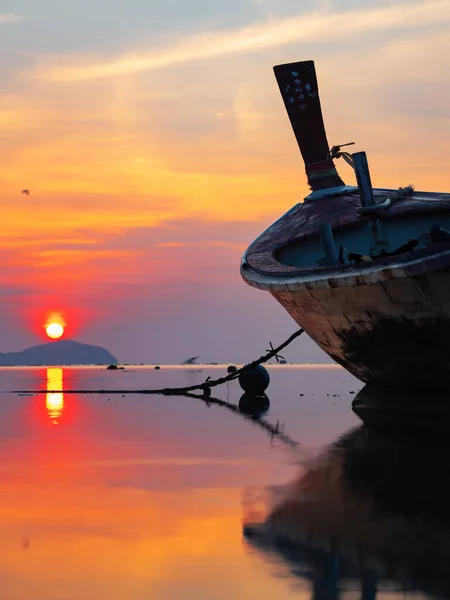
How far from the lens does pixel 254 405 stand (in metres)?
31.1

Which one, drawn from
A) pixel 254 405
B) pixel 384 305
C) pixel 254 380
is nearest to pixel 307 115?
pixel 254 405

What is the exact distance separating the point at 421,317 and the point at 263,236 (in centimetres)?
1041

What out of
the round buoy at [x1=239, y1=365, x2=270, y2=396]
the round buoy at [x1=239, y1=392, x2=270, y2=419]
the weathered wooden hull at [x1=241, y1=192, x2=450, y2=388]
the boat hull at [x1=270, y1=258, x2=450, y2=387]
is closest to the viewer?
the weathered wooden hull at [x1=241, y1=192, x2=450, y2=388]

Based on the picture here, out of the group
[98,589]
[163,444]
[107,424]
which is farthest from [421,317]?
[98,589]

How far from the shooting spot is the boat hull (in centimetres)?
1700

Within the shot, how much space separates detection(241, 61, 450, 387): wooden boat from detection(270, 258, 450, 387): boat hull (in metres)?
0.02

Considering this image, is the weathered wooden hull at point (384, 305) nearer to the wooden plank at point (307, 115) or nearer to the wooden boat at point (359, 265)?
the wooden boat at point (359, 265)

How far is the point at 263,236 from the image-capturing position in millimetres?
27250

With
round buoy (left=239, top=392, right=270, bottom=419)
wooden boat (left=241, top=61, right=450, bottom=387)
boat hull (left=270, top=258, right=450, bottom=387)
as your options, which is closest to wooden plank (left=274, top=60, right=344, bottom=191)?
wooden boat (left=241, top=61, right=450, bottom=387)

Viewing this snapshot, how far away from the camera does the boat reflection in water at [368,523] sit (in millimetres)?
7090

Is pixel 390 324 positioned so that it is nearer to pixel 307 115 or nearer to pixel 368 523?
pixel 368 523

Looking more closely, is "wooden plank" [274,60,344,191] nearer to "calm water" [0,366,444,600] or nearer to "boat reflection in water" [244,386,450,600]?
"calm water" [0,366,444,600]

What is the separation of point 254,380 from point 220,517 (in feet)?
Answer: 88.1

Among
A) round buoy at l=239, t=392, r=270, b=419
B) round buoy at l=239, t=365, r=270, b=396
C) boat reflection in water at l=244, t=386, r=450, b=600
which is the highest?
round buoy at l=239, t=365, r=270, b=396
